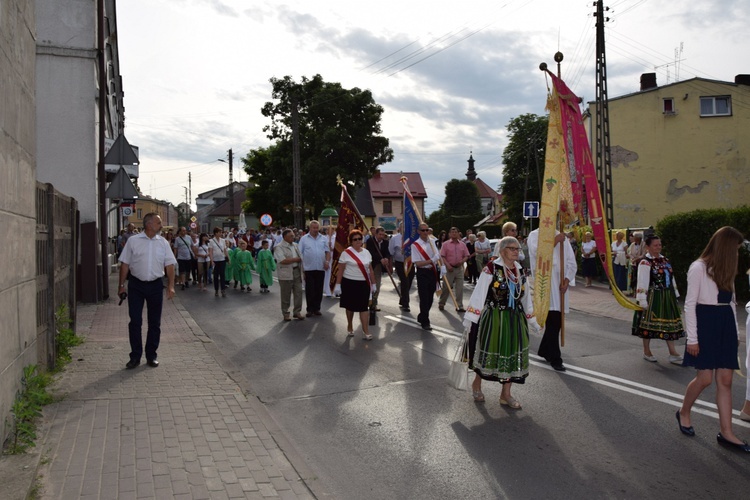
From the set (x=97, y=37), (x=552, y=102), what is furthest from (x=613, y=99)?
(x=552, y=102)

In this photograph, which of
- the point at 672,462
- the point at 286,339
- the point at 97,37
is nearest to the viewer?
the point at 672,462

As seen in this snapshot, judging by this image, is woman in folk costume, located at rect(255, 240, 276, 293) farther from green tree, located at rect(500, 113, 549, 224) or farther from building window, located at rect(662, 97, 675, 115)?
green tree, located at rect(500, 113, 549, 224)

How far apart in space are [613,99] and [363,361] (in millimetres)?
31738

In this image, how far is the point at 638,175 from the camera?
36.0 meters

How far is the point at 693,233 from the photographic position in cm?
1711

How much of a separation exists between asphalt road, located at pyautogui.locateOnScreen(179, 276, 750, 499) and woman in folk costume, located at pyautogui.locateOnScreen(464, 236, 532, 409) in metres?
0.40

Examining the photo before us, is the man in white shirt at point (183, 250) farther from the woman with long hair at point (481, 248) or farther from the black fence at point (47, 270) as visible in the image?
the black fence at point (47, 270)

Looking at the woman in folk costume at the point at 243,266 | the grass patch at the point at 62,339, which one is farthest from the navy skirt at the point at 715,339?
the woman in folk costume at the point at 243,266

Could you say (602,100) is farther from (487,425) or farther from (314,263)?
(487,425)

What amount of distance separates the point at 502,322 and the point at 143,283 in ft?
14.3

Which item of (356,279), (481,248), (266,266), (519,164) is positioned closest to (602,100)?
(481,248)

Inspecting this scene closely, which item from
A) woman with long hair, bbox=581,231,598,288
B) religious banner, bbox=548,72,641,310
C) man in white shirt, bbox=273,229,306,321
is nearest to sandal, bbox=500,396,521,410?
religious banner, bbox=548,72,641,310

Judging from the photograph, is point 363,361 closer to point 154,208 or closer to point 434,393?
point 434,393

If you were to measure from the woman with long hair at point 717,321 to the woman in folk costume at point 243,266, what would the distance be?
1505cm
